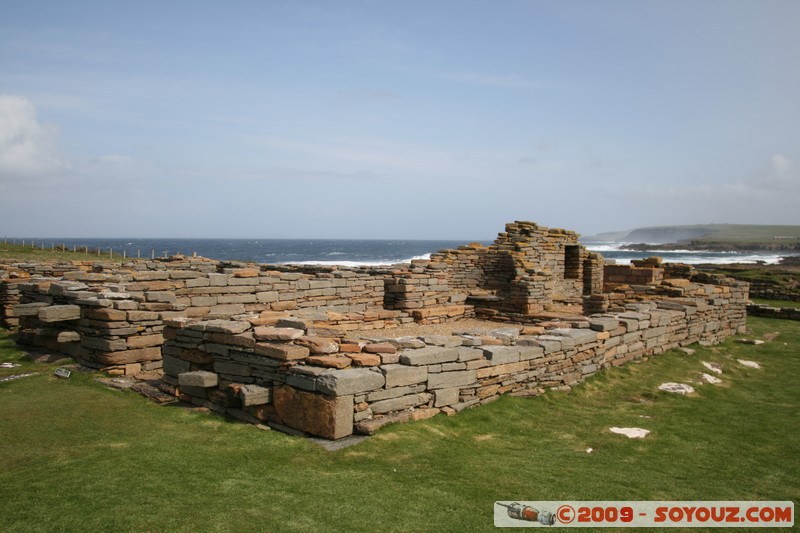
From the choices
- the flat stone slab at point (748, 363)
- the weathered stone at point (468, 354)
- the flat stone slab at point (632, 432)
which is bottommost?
the flat stone slab at point (748, 363)

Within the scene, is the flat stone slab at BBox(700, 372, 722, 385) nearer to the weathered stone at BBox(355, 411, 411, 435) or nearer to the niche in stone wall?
the weathered stone at BBox(355, 411, 411, 435)

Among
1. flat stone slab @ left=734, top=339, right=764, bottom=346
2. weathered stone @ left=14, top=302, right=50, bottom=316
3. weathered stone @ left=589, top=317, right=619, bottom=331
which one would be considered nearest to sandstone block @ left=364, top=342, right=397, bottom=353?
→ weathered stone @ left=589, top=317, right=619, bottom=331

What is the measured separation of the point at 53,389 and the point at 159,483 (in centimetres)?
467

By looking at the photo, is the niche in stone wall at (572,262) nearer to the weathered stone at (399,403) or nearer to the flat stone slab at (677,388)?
the flat stone slab at (677,388)

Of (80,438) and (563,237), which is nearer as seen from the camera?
(80,438)

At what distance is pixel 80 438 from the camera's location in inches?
249

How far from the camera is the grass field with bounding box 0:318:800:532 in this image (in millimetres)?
4758

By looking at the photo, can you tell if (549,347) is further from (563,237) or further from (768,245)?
(768,245)

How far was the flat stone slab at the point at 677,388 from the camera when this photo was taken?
10336mm

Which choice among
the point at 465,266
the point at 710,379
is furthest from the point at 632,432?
the point at 465,266

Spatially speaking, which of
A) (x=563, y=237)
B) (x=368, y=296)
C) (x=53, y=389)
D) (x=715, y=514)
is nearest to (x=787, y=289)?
(x=563, y=237)

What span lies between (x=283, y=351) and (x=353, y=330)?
669cm

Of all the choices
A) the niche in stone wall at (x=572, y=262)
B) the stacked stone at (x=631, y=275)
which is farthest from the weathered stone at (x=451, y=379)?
the niche in stone wall at (x=572, y=262)

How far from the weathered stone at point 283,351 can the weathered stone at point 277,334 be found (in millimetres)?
97
